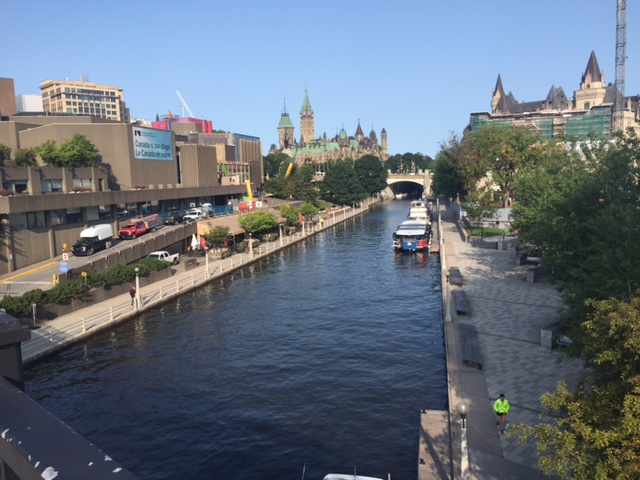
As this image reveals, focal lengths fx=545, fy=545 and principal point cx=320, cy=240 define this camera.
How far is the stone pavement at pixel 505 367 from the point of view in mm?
17234

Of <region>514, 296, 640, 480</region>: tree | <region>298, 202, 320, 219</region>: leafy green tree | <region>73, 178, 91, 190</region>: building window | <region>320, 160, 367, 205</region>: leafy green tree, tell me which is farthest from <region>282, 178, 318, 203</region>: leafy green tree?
<region>514, 296, 640, 480</region>: tree

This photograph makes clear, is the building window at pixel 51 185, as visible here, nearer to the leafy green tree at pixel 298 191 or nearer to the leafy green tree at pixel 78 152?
the leafy green tree at pixel 78 152

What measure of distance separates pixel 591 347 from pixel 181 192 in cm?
6958

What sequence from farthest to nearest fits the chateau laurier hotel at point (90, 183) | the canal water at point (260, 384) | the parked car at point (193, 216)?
the parked car at point (193, 216) < the chateau laurier hotel at point (90, 183) < the canal water at point (260, 384)

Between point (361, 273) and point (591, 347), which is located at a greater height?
point (591, 347)

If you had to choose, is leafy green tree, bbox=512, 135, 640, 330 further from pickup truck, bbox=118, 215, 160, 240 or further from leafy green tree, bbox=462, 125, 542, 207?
pickup truck, bbox=118, 215, 160, 240

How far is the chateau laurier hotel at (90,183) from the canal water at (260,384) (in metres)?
16.3

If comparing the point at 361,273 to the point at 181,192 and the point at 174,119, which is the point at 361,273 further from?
the point at 174,119

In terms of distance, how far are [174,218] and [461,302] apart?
45.0 meters

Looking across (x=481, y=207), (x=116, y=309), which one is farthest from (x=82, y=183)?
(x=481, y=207)

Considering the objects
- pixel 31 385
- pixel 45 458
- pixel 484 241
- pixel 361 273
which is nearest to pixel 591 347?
pixel 45 458

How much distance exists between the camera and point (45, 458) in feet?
14.9

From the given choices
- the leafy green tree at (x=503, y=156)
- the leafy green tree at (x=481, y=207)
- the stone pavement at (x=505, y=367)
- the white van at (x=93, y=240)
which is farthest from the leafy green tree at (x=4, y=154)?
the leafy green tree at (x=503, y=156)

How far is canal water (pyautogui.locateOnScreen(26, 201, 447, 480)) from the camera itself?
20078 millimetres
